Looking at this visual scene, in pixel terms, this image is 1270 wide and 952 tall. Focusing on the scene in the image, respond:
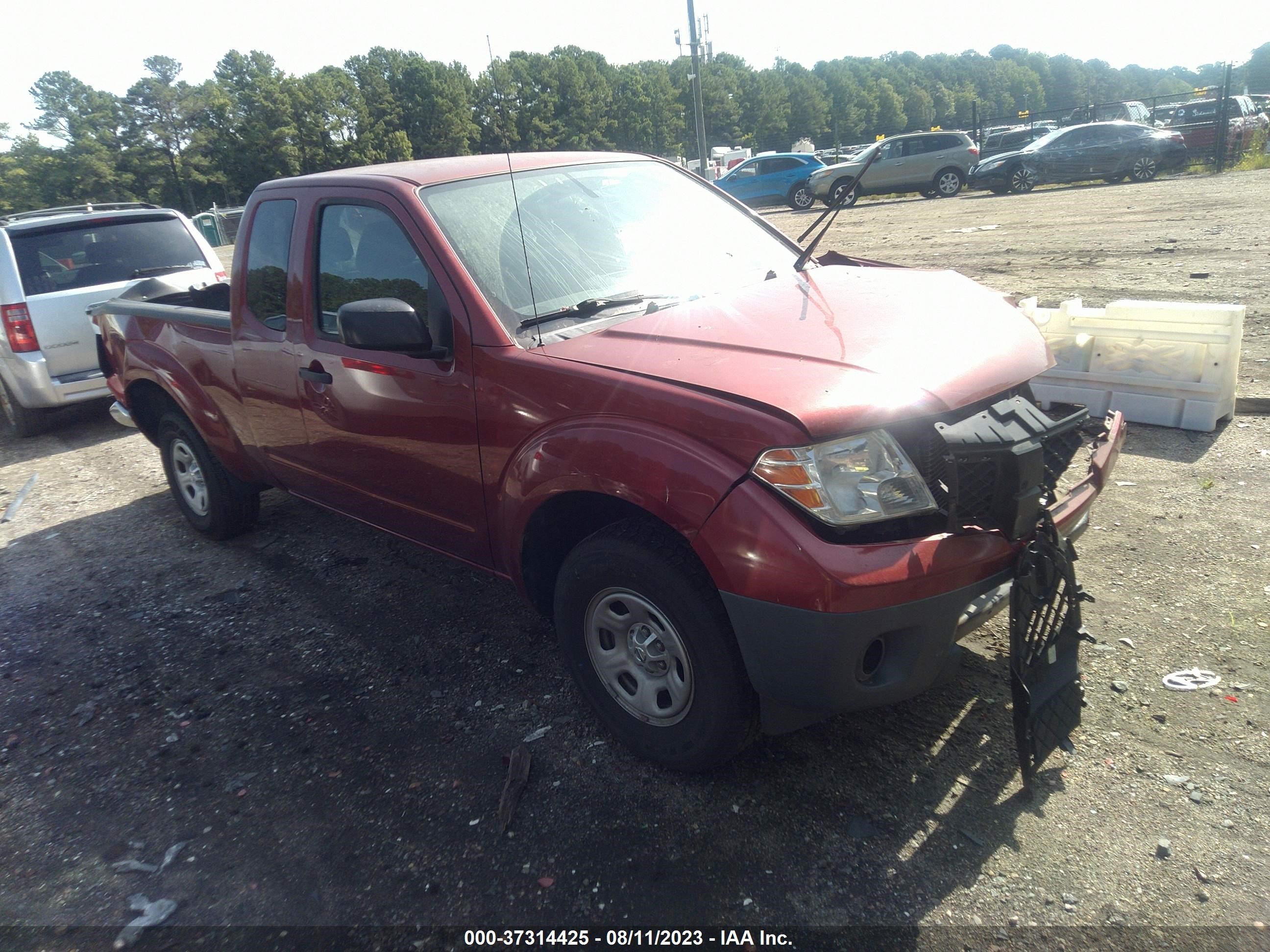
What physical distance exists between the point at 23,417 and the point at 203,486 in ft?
14.3

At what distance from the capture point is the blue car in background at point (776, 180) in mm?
24250

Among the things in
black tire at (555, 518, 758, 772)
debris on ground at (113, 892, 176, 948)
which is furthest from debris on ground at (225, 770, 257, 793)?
black tire at (555, 518, 758, 772)

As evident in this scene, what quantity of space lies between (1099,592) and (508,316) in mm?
2645

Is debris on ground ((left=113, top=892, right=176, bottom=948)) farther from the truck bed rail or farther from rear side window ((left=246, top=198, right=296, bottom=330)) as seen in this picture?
the truck bed rail

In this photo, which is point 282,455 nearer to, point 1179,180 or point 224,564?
point 224,564

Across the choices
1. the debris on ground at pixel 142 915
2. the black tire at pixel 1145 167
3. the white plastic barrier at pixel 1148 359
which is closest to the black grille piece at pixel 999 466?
the debris on ground at pixel 142 915

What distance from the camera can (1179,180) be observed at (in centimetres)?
1947

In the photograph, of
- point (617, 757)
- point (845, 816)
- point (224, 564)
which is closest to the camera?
point (845, 816)

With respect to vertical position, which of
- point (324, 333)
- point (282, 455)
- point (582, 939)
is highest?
point (324, 333)

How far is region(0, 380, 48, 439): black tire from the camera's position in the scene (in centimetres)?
809

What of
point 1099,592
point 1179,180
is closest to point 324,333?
point 1099,592

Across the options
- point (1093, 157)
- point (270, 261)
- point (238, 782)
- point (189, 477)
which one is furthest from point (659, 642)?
point (1093, 157)

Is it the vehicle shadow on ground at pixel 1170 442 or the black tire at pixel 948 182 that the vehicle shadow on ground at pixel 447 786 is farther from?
the black tire at pixel 948 182

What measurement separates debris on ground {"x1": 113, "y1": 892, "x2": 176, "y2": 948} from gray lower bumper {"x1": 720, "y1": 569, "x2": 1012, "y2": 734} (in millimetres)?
1817
